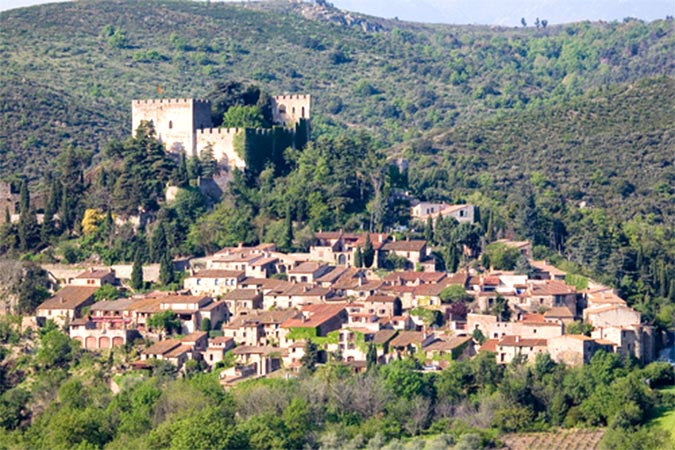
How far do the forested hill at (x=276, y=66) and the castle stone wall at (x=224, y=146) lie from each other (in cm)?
2303

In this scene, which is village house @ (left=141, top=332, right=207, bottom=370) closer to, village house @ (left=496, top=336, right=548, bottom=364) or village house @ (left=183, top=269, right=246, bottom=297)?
village house @ (left=183, top=269, right=246, bottom=297)

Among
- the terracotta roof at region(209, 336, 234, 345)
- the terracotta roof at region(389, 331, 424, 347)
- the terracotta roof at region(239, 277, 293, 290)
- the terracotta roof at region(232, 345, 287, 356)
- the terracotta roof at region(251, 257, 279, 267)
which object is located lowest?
the terracotta roof at region(232, 345, 287, 356)

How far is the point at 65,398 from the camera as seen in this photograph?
154ft

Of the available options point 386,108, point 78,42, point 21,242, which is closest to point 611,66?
point 386,108

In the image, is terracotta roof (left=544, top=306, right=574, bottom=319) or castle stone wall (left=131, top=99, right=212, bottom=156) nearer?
terracotta roof (left=544, top=306, right=574, bottom=319)

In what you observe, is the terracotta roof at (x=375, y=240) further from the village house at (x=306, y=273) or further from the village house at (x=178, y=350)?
the village house at (x=178, y=350)

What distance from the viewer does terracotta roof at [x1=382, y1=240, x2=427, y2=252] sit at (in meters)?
56.1

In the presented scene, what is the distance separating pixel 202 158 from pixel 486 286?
44.7 ft

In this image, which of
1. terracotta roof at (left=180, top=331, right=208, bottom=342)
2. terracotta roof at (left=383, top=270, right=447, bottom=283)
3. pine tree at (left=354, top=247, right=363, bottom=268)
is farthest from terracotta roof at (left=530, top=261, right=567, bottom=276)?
terracotta roof at (left=180, top=331, right=208, bottom=342)

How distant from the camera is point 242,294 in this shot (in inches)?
2061

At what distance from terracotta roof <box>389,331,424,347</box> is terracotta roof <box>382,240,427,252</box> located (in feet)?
22.8

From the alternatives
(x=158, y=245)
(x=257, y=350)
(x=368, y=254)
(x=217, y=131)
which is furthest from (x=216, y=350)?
(x=217, y=131)

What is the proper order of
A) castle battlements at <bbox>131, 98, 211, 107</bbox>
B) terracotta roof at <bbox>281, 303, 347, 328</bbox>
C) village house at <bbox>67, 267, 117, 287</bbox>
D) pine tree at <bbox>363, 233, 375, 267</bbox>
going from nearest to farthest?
terracotta roof at <bbox>281, 303, 347, 328</bbox> < village house at <bbox>67, 267, 117, 287</bbox> < pine tree at <bbox>363, 233, 375, 267</bbox> < castle battlements at <bbox>131, 98, 211, 107</bbox>

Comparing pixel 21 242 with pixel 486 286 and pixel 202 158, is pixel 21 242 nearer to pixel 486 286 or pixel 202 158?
pixel 202 158
